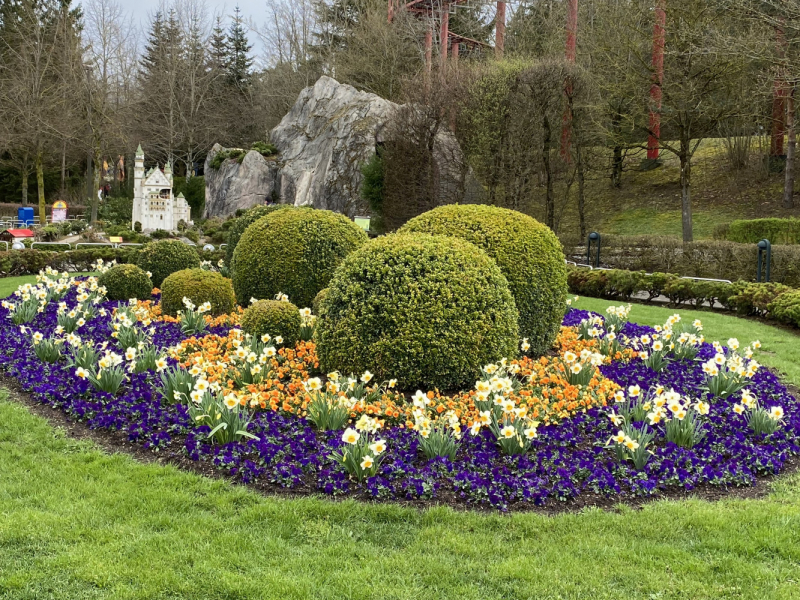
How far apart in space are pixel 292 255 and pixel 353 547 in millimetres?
5589

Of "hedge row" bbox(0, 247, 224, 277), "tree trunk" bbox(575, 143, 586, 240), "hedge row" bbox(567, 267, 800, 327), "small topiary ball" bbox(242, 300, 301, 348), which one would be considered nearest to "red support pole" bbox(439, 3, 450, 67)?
"tree trunk" bbox(575, 143, 586, 240)

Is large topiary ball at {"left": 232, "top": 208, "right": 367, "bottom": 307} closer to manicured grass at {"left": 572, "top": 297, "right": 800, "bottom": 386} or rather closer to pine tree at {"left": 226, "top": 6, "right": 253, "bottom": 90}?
manicured grass at {"left": 572, "top": 297, "right": 800, "bottom": 386}

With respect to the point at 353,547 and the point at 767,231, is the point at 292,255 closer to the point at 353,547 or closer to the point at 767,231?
the point at 353,547

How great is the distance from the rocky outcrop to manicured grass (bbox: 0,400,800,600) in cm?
1864

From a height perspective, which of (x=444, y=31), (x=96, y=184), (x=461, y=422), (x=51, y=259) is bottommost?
(x=461, y=422)

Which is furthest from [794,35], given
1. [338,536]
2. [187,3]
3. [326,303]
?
[187,3]

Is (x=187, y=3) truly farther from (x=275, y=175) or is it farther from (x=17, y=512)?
(x=17, y=512)

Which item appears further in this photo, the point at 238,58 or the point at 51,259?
the point at 238,58

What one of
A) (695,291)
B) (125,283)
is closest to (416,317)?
(125,283)

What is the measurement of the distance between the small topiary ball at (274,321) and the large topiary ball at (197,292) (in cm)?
196

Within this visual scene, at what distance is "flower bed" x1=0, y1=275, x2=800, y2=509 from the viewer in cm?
409

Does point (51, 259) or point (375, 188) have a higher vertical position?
point (375, 188)

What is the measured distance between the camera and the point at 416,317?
5.32 metres

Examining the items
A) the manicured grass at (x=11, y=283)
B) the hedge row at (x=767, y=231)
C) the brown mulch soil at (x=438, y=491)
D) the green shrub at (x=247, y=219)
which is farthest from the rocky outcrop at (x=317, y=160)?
the brown mulch soil at (x=438, y=491)
